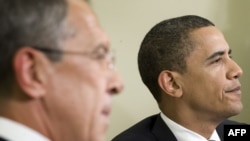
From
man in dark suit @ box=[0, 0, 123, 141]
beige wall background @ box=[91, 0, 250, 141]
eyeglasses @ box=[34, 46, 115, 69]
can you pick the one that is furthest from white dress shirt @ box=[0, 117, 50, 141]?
beige wall background @ box=[91, 0, 250, 141]

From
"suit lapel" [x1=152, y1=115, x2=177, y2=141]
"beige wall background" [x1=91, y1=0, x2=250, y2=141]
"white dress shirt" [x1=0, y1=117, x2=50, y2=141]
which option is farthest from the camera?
"beige wall background" [x1=91, y1=0, x2=250, y2=141]

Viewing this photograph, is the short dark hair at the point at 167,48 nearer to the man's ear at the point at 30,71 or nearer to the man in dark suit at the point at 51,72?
the man in dark suit at the point at 51,72

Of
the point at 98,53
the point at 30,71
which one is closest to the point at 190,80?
the point at 98,53

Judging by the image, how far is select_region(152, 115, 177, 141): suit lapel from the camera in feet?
4.65

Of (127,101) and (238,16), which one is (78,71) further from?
(238,16)

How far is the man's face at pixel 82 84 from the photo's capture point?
2.61 feet

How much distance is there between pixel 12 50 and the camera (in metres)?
0.77

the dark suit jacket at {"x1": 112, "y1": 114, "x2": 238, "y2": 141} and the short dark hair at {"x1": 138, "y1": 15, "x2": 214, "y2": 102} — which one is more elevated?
the short dark hair at {"x1": 138, "y1": 15, "x2": 214, "y2": 102}

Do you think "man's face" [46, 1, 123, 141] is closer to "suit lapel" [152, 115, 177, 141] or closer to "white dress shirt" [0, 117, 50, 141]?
"white dress shirt" [0, 117, 50, 141]

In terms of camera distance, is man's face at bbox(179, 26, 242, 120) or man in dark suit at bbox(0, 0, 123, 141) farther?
man's face at bbox(179, 26, 242, 120)

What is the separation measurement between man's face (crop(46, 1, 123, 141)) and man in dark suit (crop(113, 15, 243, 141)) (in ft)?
1.98

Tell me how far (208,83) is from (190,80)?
0.22 feet

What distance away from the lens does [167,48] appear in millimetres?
1435

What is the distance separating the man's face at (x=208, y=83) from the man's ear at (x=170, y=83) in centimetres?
3
